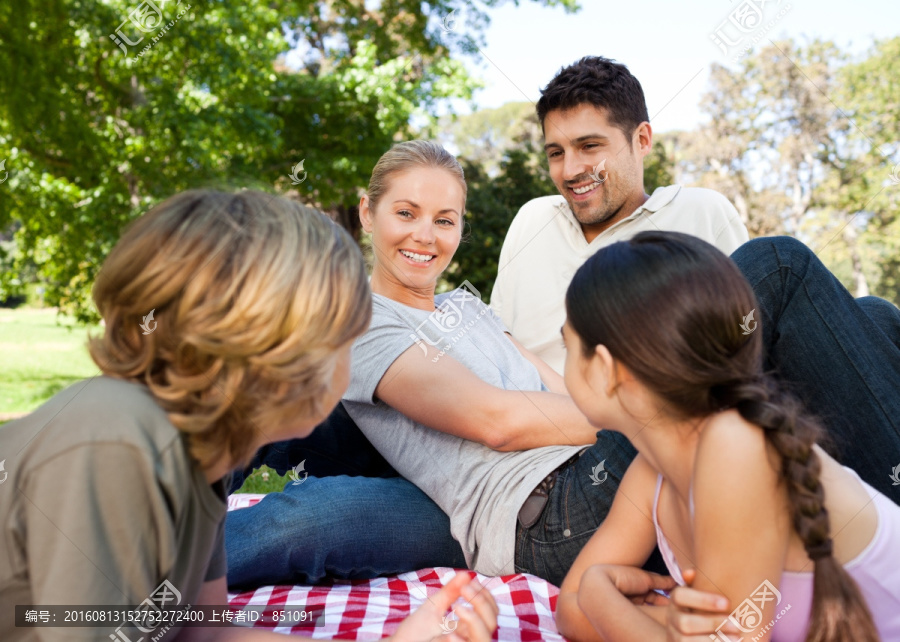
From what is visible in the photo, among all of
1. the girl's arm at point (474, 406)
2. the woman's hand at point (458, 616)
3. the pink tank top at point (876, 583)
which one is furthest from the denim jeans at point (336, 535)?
the pink tank top at point (876, 583)

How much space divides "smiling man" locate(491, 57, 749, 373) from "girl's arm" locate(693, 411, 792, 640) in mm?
1949

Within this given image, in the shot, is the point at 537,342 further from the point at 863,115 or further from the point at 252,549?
the point at 863,115

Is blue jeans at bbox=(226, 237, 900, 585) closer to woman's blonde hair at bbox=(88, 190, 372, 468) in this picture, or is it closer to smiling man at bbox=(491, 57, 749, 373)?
woman's blonde hair at bbox=(88, 190, 372, 468)

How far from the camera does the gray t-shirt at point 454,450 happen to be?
2.26 meters

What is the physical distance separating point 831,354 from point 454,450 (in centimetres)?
119

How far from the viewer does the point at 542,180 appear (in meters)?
10.9

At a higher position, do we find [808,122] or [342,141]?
[808,122]

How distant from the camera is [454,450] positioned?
241cm

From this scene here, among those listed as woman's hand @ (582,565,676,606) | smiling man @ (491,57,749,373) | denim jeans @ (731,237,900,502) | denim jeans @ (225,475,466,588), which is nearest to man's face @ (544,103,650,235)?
smiling man @ (491,57,749,373)

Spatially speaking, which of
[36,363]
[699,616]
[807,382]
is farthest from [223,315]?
[36,363]

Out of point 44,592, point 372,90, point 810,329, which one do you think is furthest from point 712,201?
point 372,90

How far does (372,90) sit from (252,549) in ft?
28.3

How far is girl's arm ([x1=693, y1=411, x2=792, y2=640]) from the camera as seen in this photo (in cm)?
145

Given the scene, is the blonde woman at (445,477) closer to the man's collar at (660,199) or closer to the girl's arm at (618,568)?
the girl's arm at (618,568)
